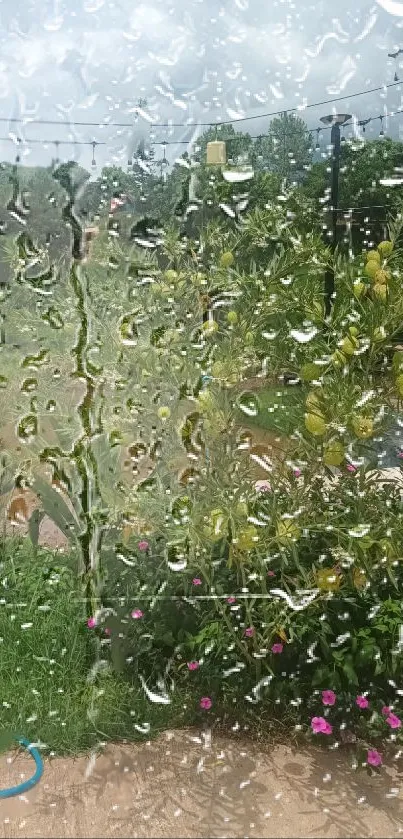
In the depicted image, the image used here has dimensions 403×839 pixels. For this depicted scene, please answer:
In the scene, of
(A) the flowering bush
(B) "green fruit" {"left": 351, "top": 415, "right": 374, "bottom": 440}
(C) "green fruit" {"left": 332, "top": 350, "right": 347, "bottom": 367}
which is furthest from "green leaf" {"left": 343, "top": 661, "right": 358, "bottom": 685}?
(C) "green fruit" {"left": 332, "top": 350, "right": 347, "bottom": 367}

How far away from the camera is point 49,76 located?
110 centimetres

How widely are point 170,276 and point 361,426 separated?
1.23 feet

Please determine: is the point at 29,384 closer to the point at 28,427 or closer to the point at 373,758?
the point at 28,427

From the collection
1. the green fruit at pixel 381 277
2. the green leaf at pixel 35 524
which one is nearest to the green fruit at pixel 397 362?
the green fruit at pixel 381 277

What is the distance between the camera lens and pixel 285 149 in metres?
1.15

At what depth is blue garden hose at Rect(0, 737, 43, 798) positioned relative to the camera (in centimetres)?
108

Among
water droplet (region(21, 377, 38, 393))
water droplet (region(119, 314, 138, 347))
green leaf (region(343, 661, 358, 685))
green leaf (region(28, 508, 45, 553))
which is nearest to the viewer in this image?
green leaf (region(343, 661, 358, 685))

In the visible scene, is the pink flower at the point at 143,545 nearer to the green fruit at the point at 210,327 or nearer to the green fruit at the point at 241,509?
the green fruit at the point at 241,509

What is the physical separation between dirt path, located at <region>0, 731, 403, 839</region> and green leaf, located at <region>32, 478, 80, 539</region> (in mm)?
365

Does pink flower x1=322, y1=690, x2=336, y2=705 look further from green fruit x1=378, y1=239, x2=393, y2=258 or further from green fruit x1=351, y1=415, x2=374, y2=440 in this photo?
green fruit x1=378, y1=239, x2=393, y2=258

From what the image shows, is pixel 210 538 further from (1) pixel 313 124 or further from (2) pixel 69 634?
(1) pixel 313 124

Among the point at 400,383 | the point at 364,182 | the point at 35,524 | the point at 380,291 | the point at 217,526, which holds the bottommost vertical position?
the point at 35,524

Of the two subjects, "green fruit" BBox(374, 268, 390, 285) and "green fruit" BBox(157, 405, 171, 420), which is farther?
"green fruit" BBox(157, 405, 171, 420)

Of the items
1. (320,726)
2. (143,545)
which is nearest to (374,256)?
(143,545)
